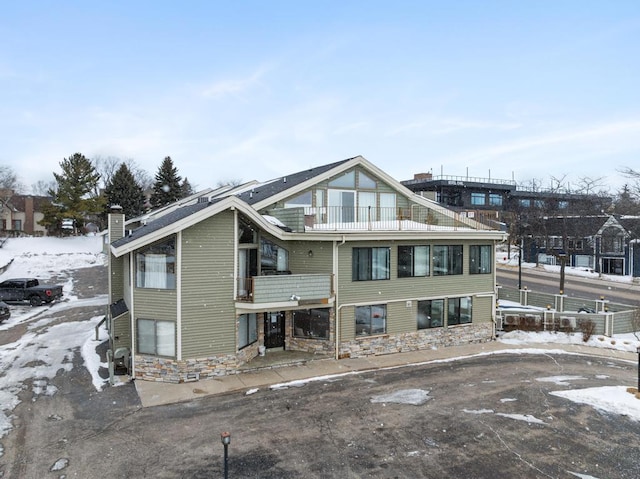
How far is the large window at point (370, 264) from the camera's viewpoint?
16.1 metres

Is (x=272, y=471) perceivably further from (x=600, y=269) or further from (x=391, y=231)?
(x=600, y=269)

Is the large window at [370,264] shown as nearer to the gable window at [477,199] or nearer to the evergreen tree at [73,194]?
the evergreen tree at [73,194]

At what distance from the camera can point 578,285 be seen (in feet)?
118

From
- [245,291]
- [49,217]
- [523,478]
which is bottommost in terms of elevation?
[523,478]

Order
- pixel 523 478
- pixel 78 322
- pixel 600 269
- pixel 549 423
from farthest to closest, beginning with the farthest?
pixel 600 269 → pixel 78 322 → pixel 549 423 → pixel 523 478

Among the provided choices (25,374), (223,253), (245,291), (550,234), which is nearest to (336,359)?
(245,291)

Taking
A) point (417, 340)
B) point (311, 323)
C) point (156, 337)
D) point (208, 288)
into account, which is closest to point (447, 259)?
point (417, 340)

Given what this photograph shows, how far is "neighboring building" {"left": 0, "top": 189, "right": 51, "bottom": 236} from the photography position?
56312 millimetres

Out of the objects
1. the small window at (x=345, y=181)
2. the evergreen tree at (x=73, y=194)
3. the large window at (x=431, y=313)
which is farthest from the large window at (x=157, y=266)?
the evergreen tree at (x=73, y=194)

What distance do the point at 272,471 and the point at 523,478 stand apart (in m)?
4.96

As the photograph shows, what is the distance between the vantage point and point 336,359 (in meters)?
15.7

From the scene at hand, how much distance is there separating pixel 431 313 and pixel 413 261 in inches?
94.8

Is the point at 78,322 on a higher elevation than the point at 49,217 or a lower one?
A: lower

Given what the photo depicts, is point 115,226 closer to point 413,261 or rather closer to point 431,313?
point 413,261
